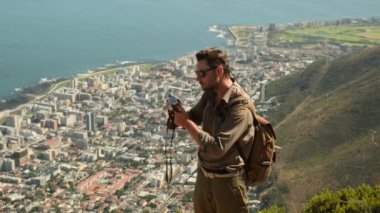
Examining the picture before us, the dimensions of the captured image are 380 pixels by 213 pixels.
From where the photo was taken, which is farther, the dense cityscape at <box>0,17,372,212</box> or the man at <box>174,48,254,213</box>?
the dense cityscape at <box>0,17,372,212</box>

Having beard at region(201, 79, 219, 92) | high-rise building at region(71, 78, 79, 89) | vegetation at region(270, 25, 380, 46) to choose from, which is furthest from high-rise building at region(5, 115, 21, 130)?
vegetation at region(270, 25, 380, 46)

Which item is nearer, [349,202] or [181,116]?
[181,116]

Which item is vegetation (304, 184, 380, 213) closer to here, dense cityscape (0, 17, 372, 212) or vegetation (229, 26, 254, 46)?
dense cityscape (0, 17, 372, 212)

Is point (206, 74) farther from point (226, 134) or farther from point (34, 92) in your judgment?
point (34, 92)

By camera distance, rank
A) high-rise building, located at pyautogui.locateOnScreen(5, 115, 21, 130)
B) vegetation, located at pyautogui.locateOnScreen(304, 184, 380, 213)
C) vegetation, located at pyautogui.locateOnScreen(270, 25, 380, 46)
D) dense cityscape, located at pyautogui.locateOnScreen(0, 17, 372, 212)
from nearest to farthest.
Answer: vegetation, located at pyautogui.locateOnScreen(304, 184, 380, 213) → dense cityscape, located at pyautogui.locateOnScreen(0, 17, 372, 212) → high-rise building, located at pyautogui.locateOnScreen(5, 115, 21, 130) → vegetation, located at pyautogui.locateOnScreen(270, 25, 380, 46)

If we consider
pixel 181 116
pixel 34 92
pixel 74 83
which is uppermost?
pixel 181 116

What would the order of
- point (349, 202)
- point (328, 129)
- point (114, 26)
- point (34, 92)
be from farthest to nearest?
1. point (114, 26)
2. point (34, 92)
3. point (328, 129)
4. point (349, 202)

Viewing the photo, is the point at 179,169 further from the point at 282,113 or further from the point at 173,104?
the point at 173,104

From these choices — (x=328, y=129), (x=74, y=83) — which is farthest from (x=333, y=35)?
(x=328, y=129)

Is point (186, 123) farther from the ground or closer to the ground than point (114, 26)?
closer to the ground
